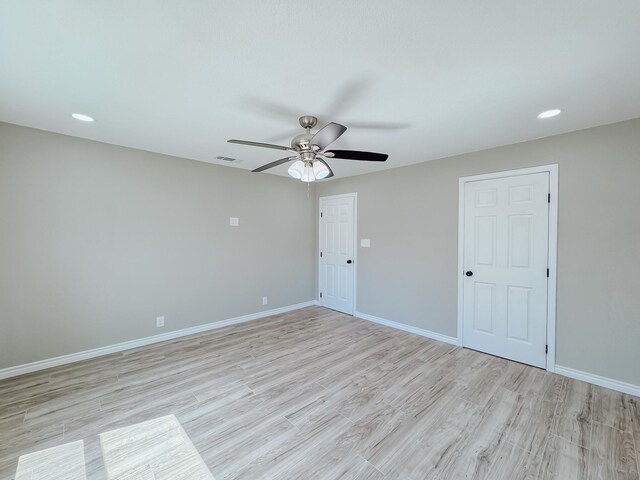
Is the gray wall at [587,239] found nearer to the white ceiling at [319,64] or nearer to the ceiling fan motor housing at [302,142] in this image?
the white ceiling at [319,64]

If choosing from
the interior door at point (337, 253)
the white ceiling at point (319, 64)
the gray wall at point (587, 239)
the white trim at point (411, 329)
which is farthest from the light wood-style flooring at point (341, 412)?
the white ceiling at point (319, 64)

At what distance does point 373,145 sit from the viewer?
123 inches

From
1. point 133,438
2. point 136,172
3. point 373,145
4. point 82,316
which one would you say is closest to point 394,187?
point 373,145

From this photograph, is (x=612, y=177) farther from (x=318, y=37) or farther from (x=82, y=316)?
(x=82, y=316)

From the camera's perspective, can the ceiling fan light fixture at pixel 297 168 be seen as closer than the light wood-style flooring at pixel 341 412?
No

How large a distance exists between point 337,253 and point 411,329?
1.84 metres

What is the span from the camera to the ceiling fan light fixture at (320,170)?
240 centimetres

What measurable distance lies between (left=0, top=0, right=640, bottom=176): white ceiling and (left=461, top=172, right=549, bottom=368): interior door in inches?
29.7

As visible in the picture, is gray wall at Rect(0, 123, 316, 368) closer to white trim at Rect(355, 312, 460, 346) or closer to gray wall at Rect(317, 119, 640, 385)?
white trim at Rect(355, 312, 460, 346)

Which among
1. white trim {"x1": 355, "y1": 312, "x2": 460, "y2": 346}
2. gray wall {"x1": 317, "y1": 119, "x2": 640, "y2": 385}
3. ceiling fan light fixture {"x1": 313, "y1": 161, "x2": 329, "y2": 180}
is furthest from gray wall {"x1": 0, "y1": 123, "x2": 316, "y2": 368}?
gray wall {"x1": 317, "y1": 119, "x2": 640, "y2": 385}

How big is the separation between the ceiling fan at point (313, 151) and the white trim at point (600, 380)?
2889 millimetres

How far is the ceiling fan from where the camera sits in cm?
195

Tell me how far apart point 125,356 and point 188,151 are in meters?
2.61

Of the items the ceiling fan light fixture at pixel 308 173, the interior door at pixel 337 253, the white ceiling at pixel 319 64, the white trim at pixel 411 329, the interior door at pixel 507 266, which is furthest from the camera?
the interior door at pixel 337 253
